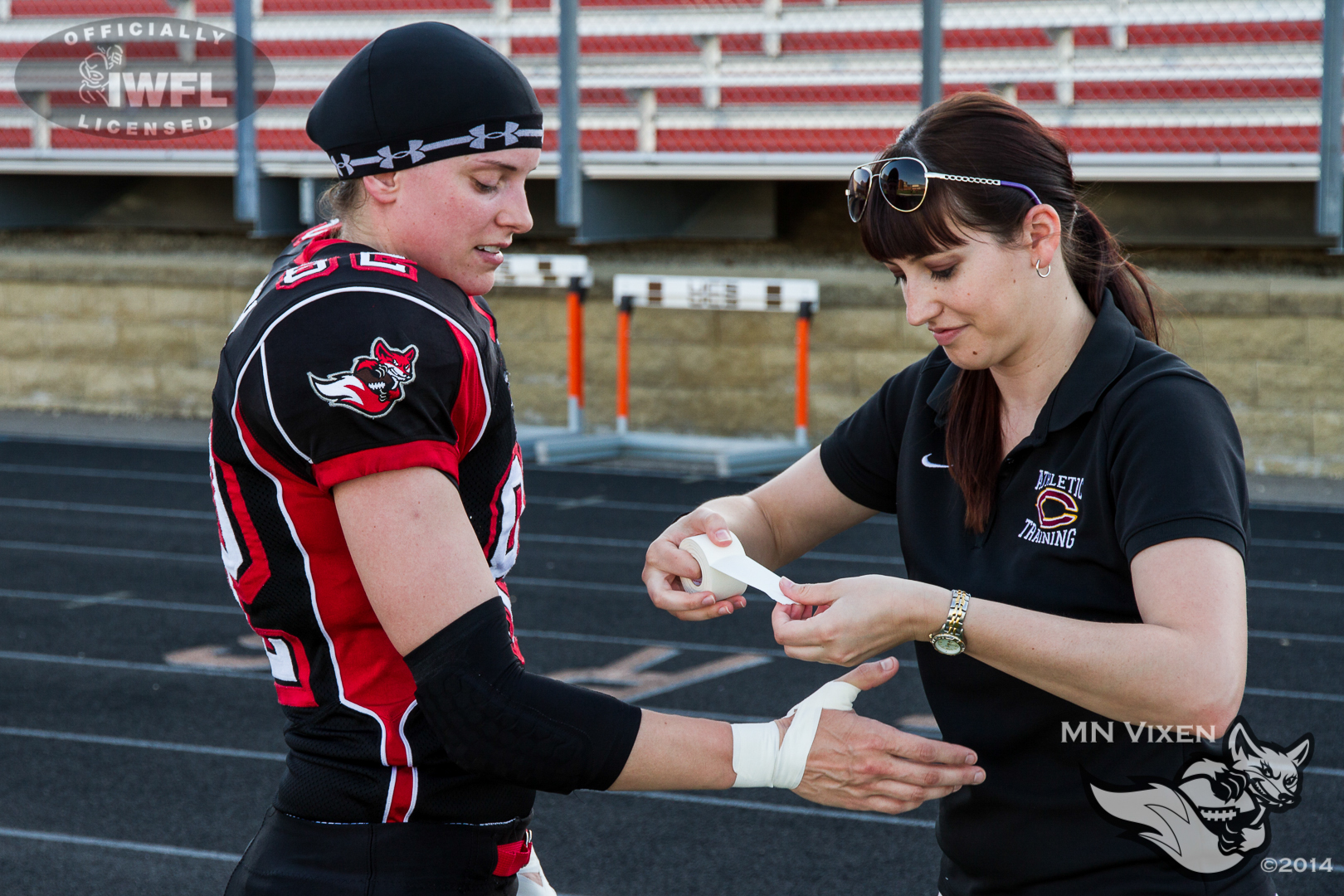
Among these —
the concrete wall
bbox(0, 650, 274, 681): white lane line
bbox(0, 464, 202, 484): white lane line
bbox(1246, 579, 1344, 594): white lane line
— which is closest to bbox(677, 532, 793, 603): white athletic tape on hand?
bbox(0, 650, 274, 681): white lane line

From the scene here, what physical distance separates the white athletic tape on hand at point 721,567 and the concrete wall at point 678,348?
681 cm

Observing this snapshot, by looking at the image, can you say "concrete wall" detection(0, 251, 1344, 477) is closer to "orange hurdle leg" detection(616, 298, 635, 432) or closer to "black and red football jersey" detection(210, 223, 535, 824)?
"orange hurdle leg" detection(616, 298, 635, 432)

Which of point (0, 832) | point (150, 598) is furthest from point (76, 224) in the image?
point (0, 832)

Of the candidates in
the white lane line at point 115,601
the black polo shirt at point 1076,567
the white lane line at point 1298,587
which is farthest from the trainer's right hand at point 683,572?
the white lane line at point 1298,587

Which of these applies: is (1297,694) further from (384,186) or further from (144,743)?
(384,186)

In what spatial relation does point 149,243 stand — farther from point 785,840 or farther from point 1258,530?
point 785,840

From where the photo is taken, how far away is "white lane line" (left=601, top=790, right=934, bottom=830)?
150 inches

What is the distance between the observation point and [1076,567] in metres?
1.58

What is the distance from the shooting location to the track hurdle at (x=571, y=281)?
30.7 ft

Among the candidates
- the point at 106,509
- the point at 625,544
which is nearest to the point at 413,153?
the point at 625,544

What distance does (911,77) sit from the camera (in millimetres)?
10055

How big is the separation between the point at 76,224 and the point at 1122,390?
12.2 m

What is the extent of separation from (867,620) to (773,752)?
18 cm

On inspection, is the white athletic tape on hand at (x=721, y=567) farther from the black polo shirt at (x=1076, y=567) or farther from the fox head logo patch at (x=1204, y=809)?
the fox head logo patch at (x=1204, y=809)
